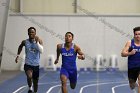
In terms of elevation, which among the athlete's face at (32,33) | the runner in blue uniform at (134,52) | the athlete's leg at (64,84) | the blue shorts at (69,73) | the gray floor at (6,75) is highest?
the athlete's face at (32,33)

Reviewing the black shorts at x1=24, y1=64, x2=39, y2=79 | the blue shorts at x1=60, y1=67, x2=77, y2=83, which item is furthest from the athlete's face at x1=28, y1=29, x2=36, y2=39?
the blue shorts at x1=60, y1=67, x2=77, y2=83

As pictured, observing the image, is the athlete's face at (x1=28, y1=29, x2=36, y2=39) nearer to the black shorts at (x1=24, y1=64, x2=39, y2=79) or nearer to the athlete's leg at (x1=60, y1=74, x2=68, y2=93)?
the black shorts at (x1=24, y1=64, x2=39, y2=79)

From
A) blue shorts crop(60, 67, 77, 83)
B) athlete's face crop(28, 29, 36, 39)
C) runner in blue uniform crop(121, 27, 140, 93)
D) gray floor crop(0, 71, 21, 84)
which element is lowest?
gray floor crop(0, 71, 21, 84)

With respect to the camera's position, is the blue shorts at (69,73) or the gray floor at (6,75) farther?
the gray floor at (6,75)

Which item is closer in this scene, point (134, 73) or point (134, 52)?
point (134, 52)

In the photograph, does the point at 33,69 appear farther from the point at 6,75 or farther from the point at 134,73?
the point at 6,75

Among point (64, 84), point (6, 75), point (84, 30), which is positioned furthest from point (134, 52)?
point (84, 30)

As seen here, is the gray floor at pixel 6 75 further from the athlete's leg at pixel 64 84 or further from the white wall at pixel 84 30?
the athlete's leg at pixel 64 84

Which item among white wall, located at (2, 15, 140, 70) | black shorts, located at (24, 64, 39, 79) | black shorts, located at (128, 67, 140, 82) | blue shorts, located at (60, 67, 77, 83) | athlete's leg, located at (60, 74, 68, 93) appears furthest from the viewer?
white wall, located at (2, 15, 140, 70)

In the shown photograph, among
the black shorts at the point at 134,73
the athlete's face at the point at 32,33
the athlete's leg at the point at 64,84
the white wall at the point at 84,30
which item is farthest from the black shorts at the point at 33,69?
the white wall at the point at 84,30

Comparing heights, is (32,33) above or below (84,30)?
below

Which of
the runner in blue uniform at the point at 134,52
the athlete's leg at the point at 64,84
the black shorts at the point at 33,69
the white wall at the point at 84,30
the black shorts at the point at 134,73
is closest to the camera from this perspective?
the runner in blue uniform at the point at 134,52

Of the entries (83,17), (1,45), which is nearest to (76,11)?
(83,17)

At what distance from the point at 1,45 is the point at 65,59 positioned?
32.8 feet
